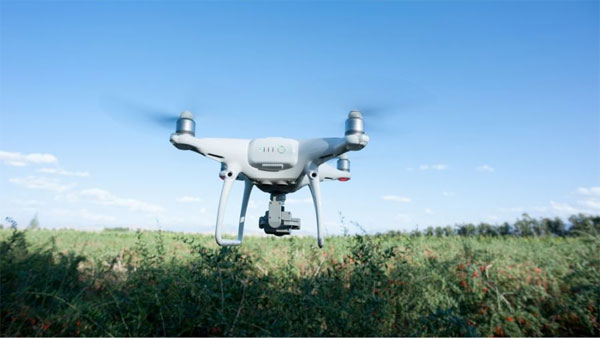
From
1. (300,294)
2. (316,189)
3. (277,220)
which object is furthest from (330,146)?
(300,294)

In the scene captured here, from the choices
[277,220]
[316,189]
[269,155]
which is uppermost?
[269,155]

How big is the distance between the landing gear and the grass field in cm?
196

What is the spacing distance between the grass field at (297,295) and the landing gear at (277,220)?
1.96m

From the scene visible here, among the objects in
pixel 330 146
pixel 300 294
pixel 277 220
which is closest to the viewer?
pixel 330 146

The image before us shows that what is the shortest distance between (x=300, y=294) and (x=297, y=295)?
0.12 ft

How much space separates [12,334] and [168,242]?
367 cm

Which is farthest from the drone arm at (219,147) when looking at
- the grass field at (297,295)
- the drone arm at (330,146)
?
the grass field at (297,295)

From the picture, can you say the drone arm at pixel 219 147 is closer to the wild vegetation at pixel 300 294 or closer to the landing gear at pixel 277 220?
the landing gear at pixel 277 220

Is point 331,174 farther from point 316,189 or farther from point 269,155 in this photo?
point 269,155

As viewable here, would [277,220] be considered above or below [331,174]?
below

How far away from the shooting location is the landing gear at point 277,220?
159 centimetres

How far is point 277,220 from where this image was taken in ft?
5.22

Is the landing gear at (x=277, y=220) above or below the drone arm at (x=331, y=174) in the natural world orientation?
below

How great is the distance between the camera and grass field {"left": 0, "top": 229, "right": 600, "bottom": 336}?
3604mm
